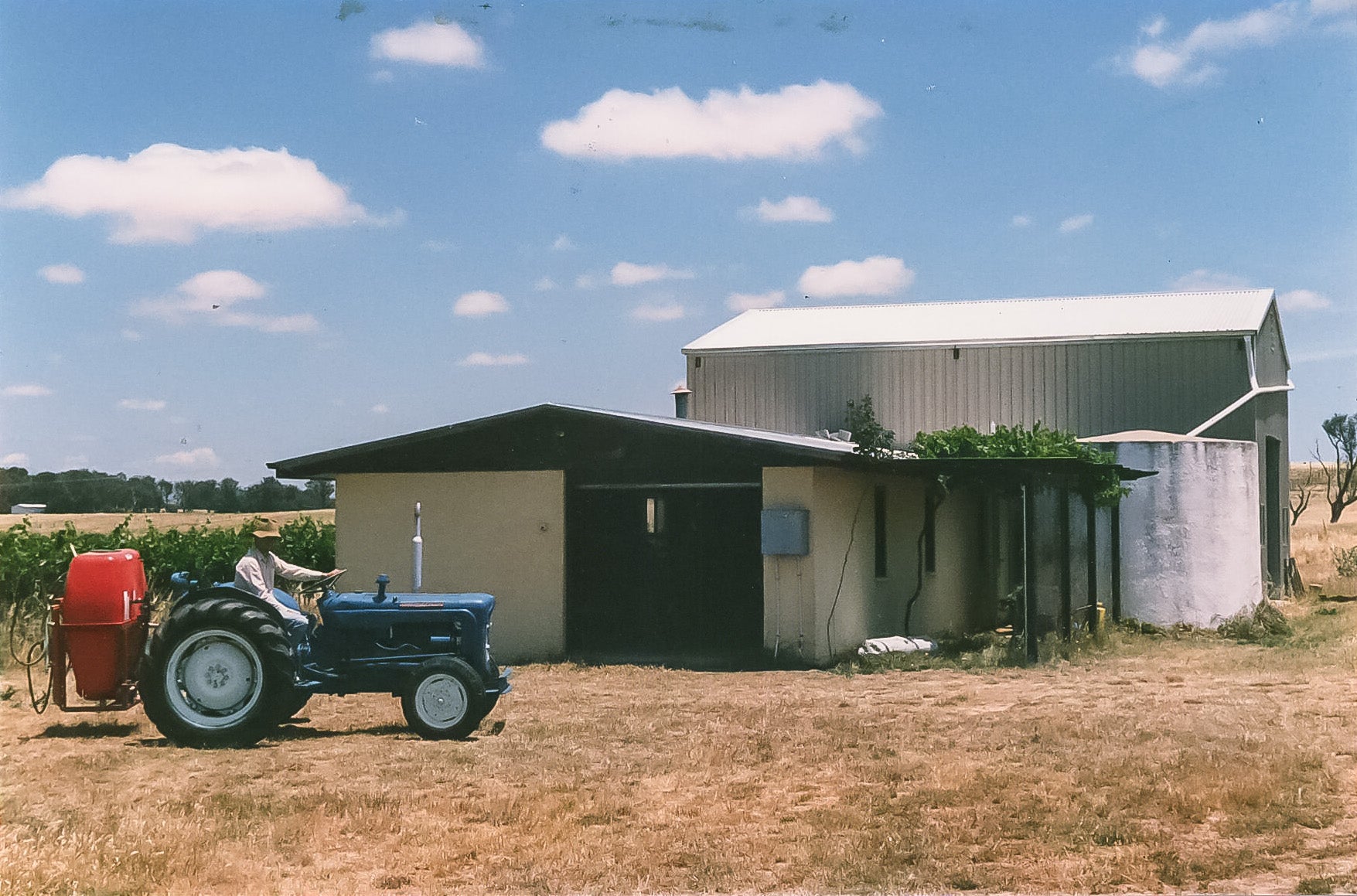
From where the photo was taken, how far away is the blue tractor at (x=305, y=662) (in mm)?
9531

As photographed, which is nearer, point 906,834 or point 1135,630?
point 906,834

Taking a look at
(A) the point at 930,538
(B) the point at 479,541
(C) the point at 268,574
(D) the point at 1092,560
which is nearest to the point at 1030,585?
(A) the point at 930,538

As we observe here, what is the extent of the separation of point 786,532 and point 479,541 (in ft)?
12.4

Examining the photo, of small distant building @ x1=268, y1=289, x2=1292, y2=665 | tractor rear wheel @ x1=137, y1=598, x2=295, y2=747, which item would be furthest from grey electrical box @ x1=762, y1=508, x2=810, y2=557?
tractor rear wheel @ x1=137, y1=598, x2=295, y2=747

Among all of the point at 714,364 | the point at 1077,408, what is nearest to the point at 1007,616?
the point at 1077,408

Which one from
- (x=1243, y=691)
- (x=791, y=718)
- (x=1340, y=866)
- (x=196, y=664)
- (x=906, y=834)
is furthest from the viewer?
(x=1243, y=691)

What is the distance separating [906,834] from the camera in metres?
7.02

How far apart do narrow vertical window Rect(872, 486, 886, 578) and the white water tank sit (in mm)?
4747

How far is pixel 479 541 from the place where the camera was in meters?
16.0

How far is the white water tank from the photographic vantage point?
19406 mm

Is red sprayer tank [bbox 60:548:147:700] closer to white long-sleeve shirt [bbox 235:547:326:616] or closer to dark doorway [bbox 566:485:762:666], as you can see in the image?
white long-sleeve shirt [bbox 235:547:326:616]

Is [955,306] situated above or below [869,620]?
above

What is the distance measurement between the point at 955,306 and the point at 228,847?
2621 centimetres

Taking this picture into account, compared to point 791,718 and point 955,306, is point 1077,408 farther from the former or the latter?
point 791,718
